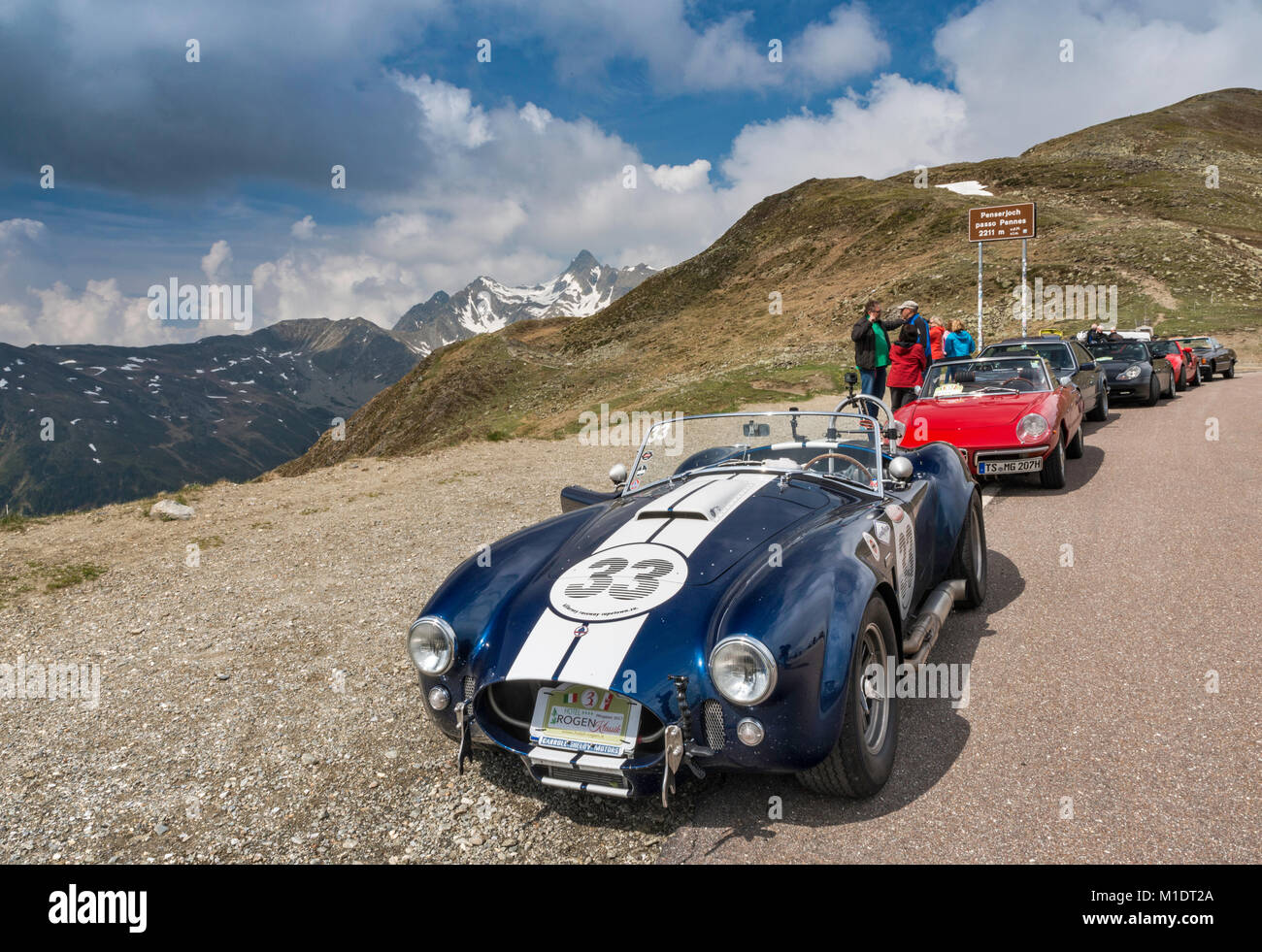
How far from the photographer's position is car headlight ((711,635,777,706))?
2.92 metres

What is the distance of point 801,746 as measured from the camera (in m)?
2.96

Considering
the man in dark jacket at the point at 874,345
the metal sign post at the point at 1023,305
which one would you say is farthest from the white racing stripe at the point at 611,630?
the metal sign post at the point at 1023,305

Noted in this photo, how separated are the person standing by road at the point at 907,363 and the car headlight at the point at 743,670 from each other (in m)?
9.28

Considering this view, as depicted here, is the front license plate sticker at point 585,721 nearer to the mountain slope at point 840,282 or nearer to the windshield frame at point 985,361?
the windshield frame at point 985,361

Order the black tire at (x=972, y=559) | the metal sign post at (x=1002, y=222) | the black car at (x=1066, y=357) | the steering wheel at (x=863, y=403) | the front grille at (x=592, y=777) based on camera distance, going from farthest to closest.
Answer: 1. the metal sign post at (x=1002, y=222)
2. the black car at (x=1066, y=357)
3. the steering wheel at (x=863, y=403)
4. the black tire at (x=972, y=559)
5. the front grille at (x=592, y=777)

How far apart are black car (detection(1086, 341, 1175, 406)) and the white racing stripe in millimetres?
14893

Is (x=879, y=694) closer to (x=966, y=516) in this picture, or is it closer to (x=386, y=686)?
(x=966, y=516)

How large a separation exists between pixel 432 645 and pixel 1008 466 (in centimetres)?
728

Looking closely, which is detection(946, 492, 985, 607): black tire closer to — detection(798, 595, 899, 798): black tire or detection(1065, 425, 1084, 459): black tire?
detection(798, 595, 899, 798): black tire

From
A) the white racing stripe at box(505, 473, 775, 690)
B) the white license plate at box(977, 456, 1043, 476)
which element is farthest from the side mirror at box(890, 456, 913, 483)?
the white license plate at box(977, 456, 1043, 476)

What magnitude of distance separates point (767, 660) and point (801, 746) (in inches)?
13.8

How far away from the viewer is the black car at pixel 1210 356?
23.0 m

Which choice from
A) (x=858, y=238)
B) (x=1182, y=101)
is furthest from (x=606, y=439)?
(x=1182, y=101)
